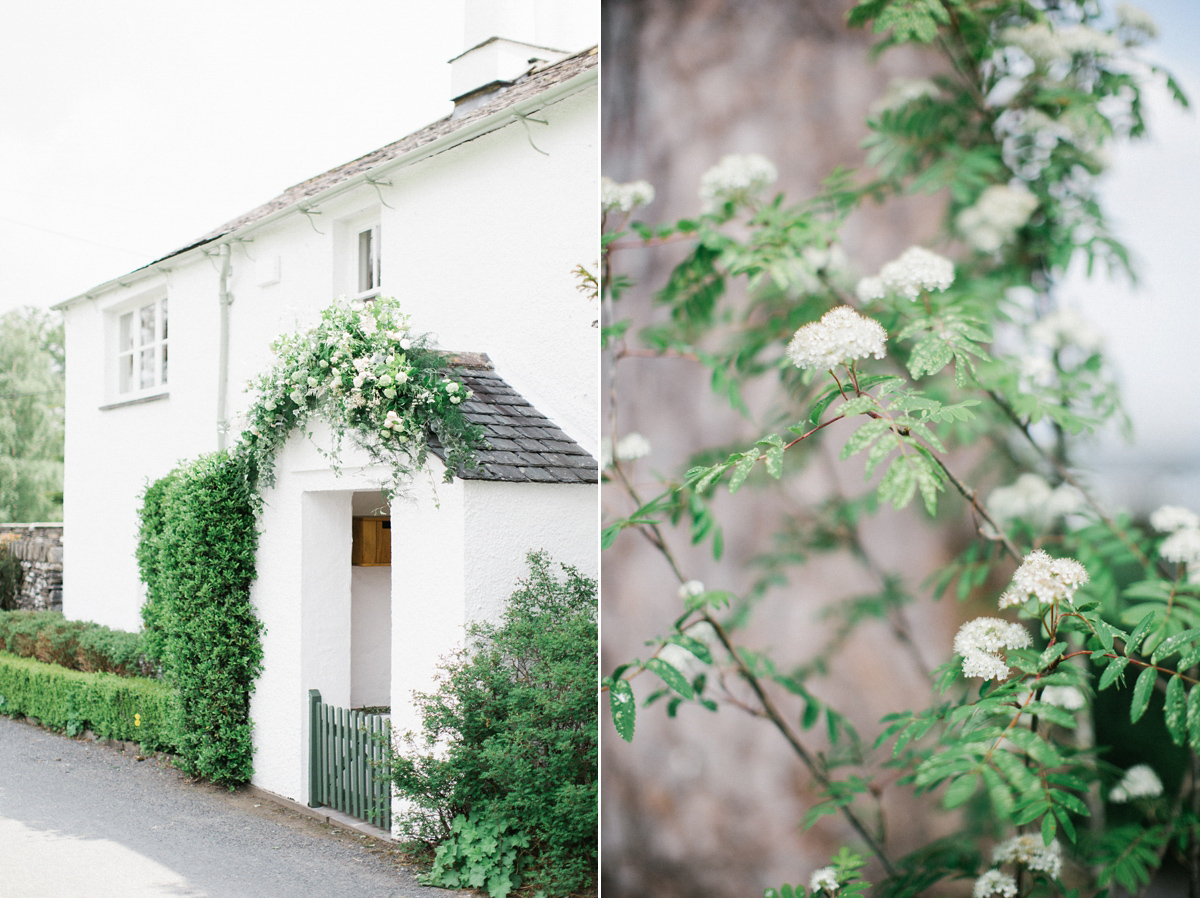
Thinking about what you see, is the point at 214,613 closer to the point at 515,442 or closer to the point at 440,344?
the point at 440,344

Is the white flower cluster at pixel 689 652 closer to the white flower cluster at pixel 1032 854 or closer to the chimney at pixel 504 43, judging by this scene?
the white flower cluster at pixel 1032 854

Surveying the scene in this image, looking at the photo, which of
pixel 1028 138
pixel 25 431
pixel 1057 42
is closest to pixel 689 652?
pixel 1028 138

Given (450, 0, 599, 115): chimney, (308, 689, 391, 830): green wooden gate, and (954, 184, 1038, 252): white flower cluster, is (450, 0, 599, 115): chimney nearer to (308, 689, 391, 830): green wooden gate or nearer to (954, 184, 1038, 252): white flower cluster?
(308, 689, 391, 830): green wooden gate

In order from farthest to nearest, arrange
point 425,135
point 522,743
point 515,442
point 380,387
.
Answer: point 425,135 → point 515,442 → point 380,387 → point 522,743

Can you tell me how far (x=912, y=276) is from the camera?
185 cm

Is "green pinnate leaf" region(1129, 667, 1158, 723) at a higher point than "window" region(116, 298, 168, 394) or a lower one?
lower

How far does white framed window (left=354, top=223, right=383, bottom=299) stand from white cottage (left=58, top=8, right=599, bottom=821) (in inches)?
0.8

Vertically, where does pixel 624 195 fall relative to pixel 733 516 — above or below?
above

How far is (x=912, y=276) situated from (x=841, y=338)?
0.58ft

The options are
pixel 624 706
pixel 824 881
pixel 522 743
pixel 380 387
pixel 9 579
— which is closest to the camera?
pixel 824 881

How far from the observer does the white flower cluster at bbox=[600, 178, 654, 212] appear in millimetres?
2174

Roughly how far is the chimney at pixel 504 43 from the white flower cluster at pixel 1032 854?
348 inches

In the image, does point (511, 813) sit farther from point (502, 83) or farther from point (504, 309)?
point (502, 83)

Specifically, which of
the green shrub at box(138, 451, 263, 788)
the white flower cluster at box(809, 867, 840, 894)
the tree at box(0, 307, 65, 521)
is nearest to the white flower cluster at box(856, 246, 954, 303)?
the white flower cluster at box(809, 867, 840, 894)
